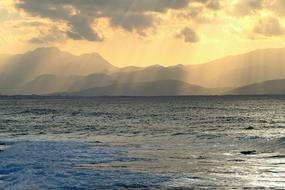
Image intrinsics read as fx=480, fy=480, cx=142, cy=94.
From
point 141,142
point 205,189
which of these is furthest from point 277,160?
point 141,142

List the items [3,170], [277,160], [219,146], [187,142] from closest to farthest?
[3,170] < [277,160] < [219,146] < [187,142]

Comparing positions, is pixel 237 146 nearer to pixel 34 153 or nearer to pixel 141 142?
pixel 141 142

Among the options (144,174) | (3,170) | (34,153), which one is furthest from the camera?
(34,153)

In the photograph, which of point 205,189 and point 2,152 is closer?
point 205,189

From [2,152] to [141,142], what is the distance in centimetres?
1480

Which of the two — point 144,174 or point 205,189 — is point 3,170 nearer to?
point 144,174

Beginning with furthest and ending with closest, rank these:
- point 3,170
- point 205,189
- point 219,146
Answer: point 219,146, point 3,170, point 205,189

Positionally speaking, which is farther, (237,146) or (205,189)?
(237,146)

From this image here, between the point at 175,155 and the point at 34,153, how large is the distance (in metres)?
11.5

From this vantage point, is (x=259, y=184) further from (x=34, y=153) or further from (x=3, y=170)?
(x=34, y=153)

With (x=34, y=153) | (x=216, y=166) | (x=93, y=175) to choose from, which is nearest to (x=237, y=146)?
(x=216, y=166)

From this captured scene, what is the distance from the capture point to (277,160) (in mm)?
33750

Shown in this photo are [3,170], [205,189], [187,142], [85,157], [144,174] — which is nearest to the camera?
[205,189]

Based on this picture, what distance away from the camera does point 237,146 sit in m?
45.4
